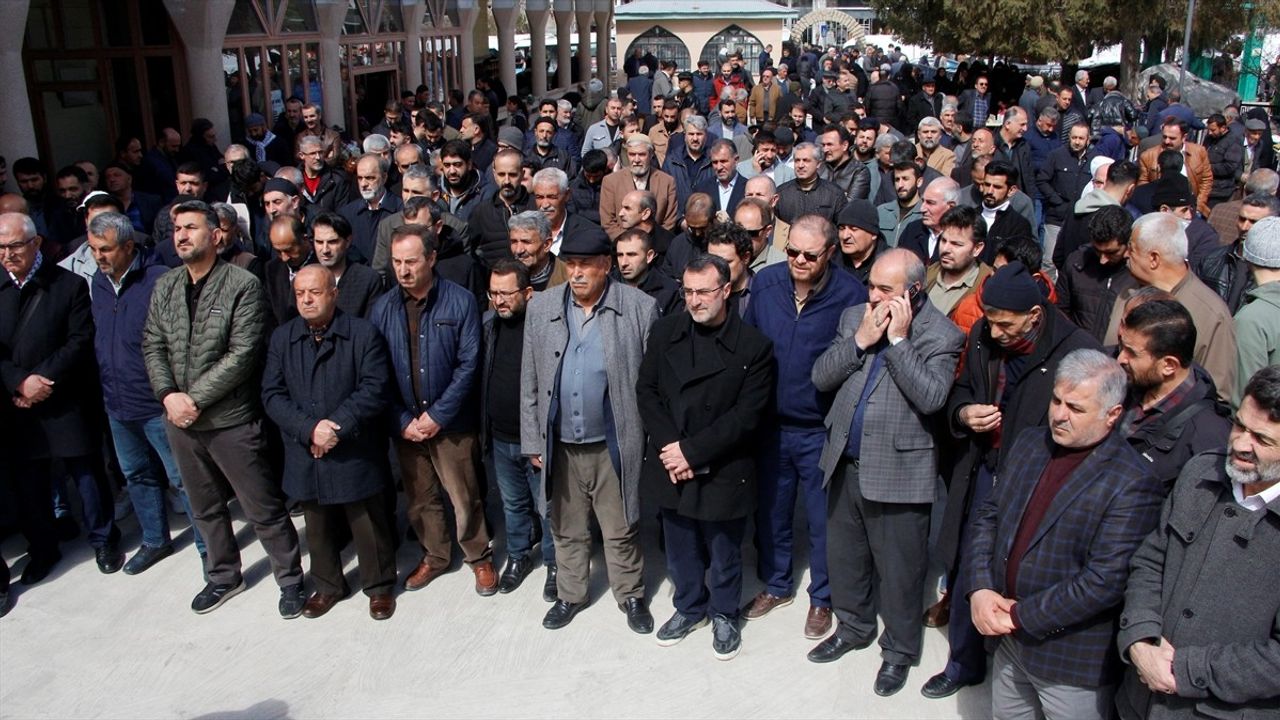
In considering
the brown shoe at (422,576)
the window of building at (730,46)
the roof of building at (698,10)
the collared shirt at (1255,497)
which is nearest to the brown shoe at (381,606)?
the brown shoe at (422,576)

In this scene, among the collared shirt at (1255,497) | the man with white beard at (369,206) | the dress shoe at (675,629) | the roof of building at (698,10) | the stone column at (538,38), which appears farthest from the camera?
the roof of building at (698,10)

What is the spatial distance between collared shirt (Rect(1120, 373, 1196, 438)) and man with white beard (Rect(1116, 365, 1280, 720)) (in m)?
0.49

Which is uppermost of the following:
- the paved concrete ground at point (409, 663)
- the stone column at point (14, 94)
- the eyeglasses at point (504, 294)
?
the stone column at point (14, 94)

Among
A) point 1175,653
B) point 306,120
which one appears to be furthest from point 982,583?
point 306,120

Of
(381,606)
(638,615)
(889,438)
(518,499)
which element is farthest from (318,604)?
(889,438)

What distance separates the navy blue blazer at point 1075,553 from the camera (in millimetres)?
3072

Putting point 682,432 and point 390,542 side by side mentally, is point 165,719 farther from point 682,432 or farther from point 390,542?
point 682,432

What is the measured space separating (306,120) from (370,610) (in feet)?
24.8

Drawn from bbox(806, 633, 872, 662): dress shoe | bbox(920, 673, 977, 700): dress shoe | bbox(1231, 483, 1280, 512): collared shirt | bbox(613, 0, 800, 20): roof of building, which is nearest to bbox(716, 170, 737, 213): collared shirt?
bbox(806, 633, 872, 662): dress shoe

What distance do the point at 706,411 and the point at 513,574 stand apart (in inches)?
61.6

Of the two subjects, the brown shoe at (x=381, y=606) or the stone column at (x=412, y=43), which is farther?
the stone column at (x=412, y=43)

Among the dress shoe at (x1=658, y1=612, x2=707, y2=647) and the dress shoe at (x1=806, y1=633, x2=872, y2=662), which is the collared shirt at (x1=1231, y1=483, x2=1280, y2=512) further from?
the dress shoe at (x1=658, y1=612, x2=707, y2=647)

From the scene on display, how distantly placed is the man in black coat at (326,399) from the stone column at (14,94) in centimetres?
604

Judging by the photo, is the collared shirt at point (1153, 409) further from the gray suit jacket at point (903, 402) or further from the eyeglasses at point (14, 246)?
the eyeglasses at point (14, 246)
